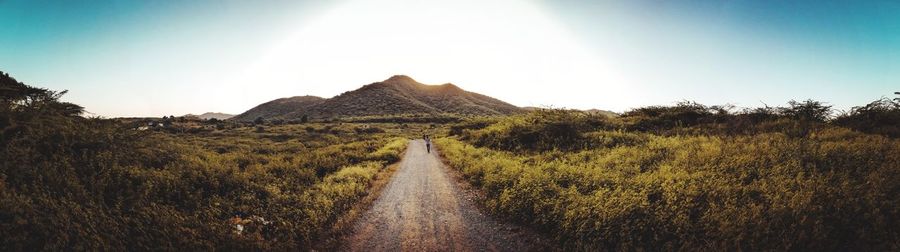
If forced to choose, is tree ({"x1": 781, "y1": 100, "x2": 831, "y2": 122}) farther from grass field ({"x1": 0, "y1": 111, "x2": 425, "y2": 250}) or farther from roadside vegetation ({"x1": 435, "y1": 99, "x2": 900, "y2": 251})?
grass field ({"x1": 0, "y1": 111, "x2": 425, "y2": 250})

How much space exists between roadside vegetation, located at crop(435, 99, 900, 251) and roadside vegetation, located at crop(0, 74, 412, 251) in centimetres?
589

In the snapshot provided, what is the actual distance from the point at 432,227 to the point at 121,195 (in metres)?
7.15

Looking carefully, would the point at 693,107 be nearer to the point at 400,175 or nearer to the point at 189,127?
the point at 400,175

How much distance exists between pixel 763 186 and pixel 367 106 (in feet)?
455

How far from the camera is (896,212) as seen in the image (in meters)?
6.63

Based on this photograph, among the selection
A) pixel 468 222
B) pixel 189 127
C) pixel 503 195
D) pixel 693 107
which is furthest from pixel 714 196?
pixel 189 127

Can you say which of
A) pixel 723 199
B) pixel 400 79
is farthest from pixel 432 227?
pixel 400 79

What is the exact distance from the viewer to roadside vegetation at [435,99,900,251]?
21.0ft

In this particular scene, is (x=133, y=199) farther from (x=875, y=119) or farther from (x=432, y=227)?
(x=875, y=119)

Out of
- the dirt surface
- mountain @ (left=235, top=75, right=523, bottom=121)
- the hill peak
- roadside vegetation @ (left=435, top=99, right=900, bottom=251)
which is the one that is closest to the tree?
roadside vegetation @ (left=435, top=99, right=900, bottom=251)

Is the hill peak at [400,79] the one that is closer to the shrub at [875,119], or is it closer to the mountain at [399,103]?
the mountain at [399,103]

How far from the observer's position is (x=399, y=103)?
14275cm

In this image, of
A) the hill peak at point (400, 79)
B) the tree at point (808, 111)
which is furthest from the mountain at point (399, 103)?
the tree at point (808, 111)

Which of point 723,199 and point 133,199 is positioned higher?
point 723,199
